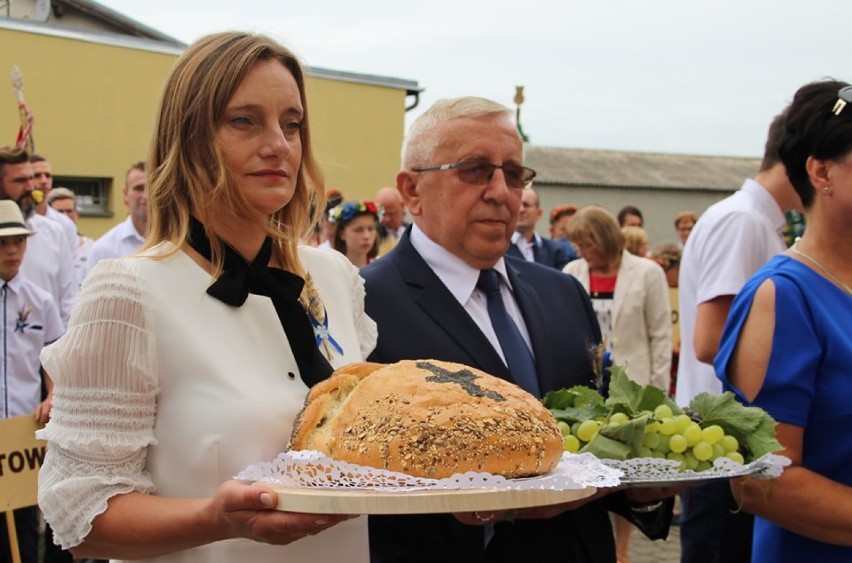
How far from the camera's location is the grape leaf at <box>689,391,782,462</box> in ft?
8.60

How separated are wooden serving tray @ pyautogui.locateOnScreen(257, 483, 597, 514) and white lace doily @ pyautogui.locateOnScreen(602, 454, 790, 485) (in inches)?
21.5

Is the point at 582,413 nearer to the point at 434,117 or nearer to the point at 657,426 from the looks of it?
the point at 657,426

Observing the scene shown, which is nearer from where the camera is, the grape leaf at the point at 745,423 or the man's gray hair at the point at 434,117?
the grape leaf at the point at 745,423

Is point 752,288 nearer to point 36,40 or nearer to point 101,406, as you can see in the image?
point 101,406

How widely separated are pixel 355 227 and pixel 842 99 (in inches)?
233

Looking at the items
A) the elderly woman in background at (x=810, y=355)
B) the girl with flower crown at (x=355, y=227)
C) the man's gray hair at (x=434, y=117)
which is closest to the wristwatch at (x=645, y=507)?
the elderly woman in background at (x=810, y=355)

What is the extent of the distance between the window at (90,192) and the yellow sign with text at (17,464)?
49.9ft

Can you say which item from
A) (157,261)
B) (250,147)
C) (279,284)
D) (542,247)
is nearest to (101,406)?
(157,261)

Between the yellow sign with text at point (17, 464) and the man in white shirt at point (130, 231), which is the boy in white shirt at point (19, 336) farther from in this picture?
the man in white shirt at point (130, 231)

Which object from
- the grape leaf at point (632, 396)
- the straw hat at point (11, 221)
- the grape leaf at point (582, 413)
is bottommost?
the straw hat at point (11, 221)

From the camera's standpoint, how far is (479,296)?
126 inches

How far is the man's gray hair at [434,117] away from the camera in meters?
3.16

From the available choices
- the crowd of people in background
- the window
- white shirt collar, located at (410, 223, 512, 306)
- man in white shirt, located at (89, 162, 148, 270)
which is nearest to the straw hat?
man in white shirt, located at (89, 162, 148, 270)

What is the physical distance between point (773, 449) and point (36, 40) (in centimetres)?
1827
